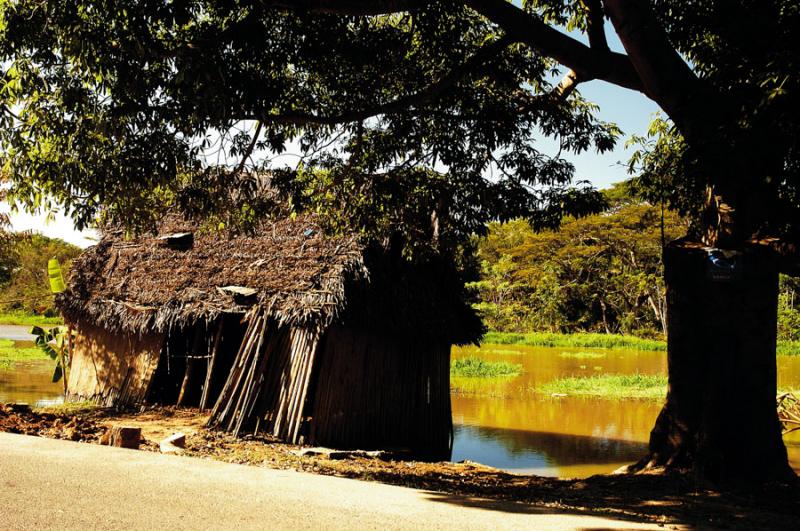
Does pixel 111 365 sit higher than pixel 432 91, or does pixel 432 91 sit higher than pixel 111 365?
pixel 432 91

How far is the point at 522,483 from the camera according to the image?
25.0 feet

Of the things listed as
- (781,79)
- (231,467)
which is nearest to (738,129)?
(781,79)

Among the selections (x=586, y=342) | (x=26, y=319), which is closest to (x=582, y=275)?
(x=586, y=342)

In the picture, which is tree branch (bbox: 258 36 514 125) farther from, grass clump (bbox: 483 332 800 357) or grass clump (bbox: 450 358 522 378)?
grass clump (bbox: 483 332 800 357)

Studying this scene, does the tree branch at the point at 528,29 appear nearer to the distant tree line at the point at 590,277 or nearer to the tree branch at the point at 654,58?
the tree branch at the point at 654,58

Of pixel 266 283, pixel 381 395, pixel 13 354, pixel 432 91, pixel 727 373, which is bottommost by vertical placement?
pixel 13 354

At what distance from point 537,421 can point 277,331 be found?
20.0ft

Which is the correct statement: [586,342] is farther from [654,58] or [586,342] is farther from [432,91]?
[654,58]

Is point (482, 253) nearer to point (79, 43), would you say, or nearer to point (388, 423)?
point (388, 423)

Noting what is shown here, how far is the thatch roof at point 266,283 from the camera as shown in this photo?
9703 mm

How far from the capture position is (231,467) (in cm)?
576

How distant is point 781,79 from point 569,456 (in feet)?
22.1

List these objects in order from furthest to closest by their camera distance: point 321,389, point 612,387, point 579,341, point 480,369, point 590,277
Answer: point 590,277, point 579,341, point 480,369, point 612,387, point 321,389

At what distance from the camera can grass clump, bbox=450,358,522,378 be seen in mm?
20859
